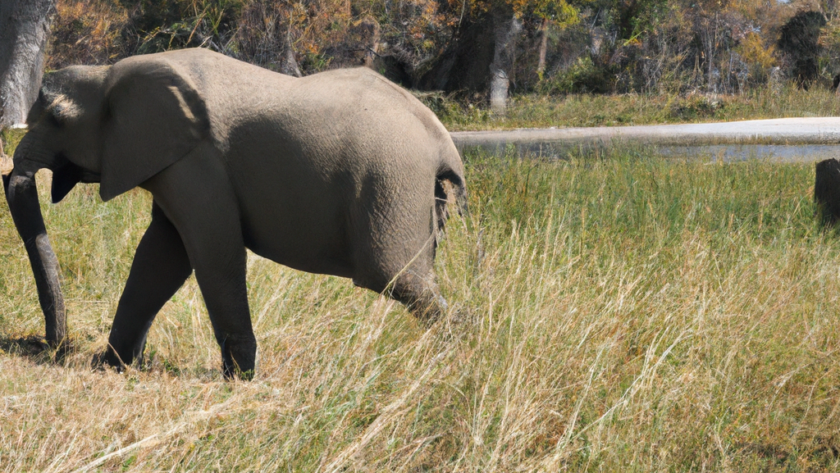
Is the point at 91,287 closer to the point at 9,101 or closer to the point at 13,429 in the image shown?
the point at 13,429

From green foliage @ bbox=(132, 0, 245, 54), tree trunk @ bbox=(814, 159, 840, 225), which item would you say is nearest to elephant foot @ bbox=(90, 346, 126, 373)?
tree trunk @ bbox=(814, 159, 840, 225)

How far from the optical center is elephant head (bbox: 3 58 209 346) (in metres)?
3.41

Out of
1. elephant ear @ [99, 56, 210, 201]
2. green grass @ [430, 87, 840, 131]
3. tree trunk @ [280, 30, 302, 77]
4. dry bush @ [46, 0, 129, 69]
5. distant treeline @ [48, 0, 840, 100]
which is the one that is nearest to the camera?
elephant ear @ [99, 56, 210, 201]

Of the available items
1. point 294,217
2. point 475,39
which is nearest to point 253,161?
point 294,217

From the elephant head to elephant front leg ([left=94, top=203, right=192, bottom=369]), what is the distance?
1.20ft

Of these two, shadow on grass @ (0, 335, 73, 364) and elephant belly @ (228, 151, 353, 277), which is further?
shadow on grass @ (0, 335, 73, 364)

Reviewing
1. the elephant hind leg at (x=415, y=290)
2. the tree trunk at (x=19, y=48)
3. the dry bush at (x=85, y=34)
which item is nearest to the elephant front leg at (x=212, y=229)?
the elephant hind leg at (x=415, y=290)

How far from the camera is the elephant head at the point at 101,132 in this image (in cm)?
341

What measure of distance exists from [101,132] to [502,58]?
1605 centimetres

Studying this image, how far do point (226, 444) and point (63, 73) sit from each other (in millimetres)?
Answer: 2037

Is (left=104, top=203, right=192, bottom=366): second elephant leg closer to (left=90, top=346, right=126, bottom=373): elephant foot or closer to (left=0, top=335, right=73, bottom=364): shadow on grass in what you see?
(left=90, top=346, right=126, bottom=373): elephant foot

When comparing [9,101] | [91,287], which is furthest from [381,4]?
[91,287]

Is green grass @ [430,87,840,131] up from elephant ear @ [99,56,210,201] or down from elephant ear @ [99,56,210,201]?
down

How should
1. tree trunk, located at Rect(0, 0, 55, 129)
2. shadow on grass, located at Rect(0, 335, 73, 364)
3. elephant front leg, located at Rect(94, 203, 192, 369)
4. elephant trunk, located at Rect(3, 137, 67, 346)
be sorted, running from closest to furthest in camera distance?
elephant trunk, located at Rect(3, 137, 67, 346) → elephant front leg, located at Rect(94, 203, 192, 369) → shadow on grass, located at Rect(0, 335, 73, 364) → tree trunk, located at Rect(0, 0, 55, 129)
